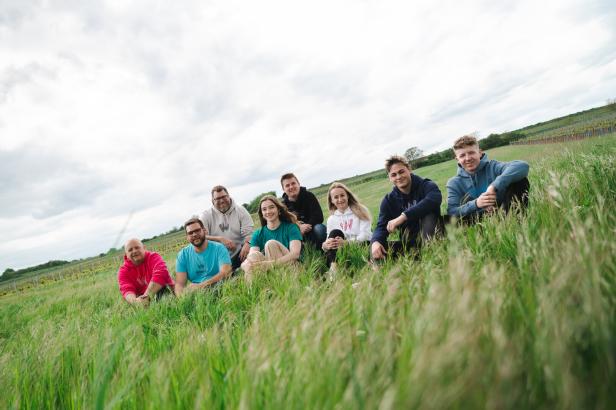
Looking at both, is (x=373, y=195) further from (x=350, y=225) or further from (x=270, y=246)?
(x=270, y=246)

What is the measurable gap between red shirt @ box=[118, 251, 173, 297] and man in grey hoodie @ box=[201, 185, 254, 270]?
4.75ft

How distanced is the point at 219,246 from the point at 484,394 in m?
5.23

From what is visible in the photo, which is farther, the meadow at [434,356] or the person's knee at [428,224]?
the person's knee at [428,224]

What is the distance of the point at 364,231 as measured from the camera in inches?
220

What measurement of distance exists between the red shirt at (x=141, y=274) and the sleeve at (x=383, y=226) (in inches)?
155

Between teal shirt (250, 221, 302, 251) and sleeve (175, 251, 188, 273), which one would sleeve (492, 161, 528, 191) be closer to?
teal shirt (250, 221, 302, 251)

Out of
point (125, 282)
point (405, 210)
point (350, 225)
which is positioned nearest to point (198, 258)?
point (125, 282)

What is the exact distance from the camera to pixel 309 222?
6.72 meters

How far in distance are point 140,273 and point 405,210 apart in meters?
5.07

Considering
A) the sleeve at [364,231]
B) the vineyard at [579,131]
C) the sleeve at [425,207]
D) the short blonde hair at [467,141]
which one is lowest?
the vineyard at [579,131]

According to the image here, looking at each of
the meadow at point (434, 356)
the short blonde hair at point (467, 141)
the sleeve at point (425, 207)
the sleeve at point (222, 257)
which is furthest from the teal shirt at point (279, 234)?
the meadow at point (434, 356)

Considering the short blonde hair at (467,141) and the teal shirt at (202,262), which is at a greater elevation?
the short blonde hair at (467,141)

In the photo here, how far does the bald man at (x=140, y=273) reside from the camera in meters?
5.41

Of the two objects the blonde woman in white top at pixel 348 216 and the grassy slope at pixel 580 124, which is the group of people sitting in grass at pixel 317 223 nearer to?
the blonde woman in white top at pixel 348 216
